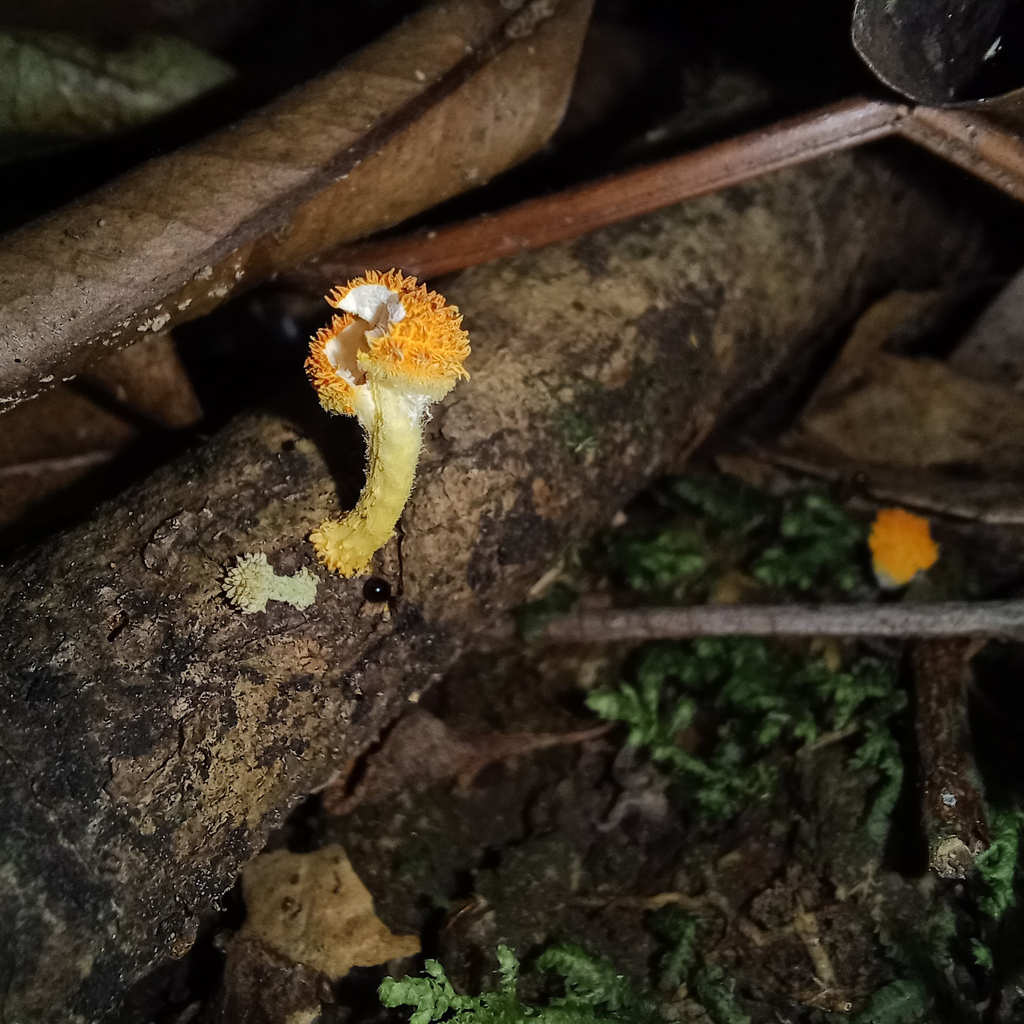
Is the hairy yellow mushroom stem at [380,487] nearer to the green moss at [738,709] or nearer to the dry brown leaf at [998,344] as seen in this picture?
the green moss at [738,709]

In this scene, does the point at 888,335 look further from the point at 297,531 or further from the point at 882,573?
the point at 297,531

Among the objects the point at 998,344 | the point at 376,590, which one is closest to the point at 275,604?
the point at 376,590

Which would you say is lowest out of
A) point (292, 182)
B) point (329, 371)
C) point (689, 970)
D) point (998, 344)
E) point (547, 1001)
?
point (689, 970)

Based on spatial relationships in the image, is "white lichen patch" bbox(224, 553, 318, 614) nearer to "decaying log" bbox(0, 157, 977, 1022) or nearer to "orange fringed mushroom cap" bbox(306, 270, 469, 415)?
"decaying log" bbox(0, 157, 977, 1022)

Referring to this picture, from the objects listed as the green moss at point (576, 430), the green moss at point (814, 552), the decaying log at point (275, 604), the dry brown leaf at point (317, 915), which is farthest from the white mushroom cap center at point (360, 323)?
the green moss at point (814, 552)

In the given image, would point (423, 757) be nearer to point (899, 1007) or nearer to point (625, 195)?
point (899, 1007)

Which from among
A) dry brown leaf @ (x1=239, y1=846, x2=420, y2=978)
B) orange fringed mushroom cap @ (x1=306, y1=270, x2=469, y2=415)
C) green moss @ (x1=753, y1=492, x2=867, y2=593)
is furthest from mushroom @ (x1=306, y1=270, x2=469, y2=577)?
green moss @ (x1=753, y1=492, x2=867, y2=593)

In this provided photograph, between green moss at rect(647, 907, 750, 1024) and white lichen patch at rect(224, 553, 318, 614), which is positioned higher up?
white lichen patch at rect(224, 553, 318, 614)
